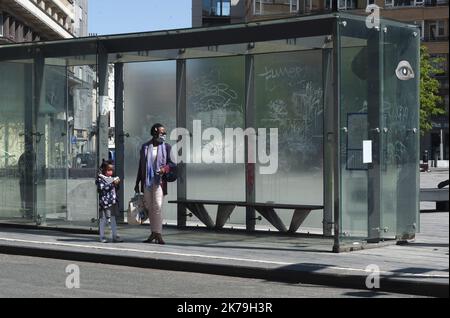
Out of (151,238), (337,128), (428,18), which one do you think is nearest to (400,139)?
(337,128)

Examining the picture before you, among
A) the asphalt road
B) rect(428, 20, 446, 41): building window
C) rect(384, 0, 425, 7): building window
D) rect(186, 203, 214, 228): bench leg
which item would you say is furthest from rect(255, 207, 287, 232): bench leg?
rect(428, 20, 446, 41): building window

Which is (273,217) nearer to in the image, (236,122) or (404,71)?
(236,122)

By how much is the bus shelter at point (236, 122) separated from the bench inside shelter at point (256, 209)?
0.02m

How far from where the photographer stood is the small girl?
12469mm

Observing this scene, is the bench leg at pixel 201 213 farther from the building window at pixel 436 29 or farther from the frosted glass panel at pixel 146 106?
the building window at pixel 436 29

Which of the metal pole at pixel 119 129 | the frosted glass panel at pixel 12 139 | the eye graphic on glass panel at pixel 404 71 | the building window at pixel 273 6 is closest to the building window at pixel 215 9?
the building window at pixel 273 6

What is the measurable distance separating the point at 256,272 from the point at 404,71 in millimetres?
4399

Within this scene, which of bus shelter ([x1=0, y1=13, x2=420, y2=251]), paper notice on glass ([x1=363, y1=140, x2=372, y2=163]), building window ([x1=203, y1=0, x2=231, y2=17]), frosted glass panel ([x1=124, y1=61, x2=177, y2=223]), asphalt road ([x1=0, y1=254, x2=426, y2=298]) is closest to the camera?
asphalt road ([x1=0, y1=254, x2=426, y2=298])

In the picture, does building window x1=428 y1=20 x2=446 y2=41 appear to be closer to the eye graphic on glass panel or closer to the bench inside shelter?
the bench inside shelter

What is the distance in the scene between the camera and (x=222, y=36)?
13.3 m

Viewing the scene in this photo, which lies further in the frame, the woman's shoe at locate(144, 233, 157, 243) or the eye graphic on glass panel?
the woman's shoe at locate(144, 233, 157, 243)

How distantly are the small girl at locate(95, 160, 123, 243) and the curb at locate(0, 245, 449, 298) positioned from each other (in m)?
1.22

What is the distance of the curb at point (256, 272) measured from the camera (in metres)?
8.73
